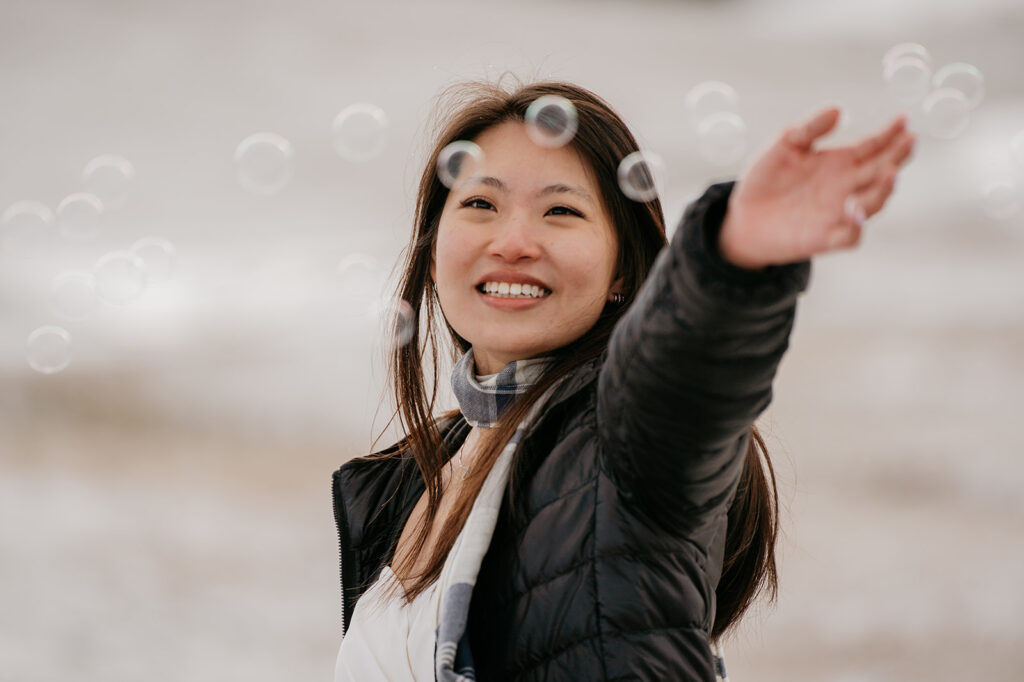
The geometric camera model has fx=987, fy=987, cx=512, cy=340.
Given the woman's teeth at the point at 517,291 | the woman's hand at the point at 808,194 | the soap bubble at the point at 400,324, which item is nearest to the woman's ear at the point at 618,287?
→ the woman's teeth at the point at 517,291

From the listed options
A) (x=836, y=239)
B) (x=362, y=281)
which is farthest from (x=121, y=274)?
(x=836, y=239)

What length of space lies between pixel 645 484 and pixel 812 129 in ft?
1.21

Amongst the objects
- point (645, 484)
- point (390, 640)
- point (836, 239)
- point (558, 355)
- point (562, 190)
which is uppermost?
point (562, 190)

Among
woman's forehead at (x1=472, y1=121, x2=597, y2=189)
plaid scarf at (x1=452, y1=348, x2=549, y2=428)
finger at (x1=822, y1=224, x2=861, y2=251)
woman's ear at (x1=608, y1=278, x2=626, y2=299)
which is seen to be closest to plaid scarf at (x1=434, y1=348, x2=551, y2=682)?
plaid scarf at (x1=452, y1=348, x2=549, y2=428)

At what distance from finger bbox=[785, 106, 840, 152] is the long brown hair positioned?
1.70 ft

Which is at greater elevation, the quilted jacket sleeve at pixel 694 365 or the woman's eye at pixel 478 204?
the woman's eye at pixel 478 204

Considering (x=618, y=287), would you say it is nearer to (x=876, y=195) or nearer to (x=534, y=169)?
(x=534, y=169)

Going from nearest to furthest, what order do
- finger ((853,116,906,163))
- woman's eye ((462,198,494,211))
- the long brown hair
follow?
finger ((853,116,906,163)) < the long brown hair < woman's eye ((462,198,494,211))

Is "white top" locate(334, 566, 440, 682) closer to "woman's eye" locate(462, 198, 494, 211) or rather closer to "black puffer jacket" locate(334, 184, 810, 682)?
"black puffer jacket" locate(334, 184, 810, 682)

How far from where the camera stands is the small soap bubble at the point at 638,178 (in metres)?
1.36

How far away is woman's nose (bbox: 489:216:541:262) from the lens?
1.31 m

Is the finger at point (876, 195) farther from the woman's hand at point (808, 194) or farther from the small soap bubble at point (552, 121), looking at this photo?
the small soap bubble at point (552, 121)

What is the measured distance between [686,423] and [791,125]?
275mm

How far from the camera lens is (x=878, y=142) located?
0.80 m
